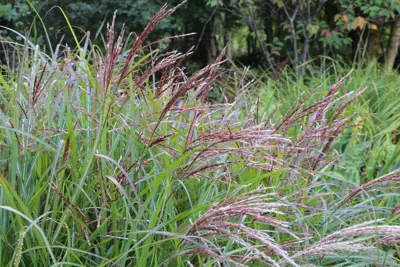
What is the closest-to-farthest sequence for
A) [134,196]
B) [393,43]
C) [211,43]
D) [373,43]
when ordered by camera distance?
1. [134,196]
2. [393,43]
3. [373,43]
4. [211,43]

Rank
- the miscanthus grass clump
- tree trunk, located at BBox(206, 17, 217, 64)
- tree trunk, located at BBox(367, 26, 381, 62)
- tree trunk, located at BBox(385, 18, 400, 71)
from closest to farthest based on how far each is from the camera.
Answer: the miscanthus grass clump, tree trunk, located at BBox(385, 18, 400, 71), tree trunk, located at BBox(367, 26, 381, 62), tree trunk, located at BBox(206, 17, 217, 64)

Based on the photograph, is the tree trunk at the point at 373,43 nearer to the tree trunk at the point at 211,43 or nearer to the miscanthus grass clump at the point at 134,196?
the tree trunk at the point at 211,43

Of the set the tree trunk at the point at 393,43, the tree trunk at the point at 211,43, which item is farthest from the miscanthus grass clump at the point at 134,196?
the tree trunk at the point at 211,43

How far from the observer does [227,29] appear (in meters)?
7.64

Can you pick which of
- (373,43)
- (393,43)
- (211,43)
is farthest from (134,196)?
(211,43)

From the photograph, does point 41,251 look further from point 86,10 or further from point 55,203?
point 86,10

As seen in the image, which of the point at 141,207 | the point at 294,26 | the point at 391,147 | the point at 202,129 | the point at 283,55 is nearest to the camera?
the point at 141,207

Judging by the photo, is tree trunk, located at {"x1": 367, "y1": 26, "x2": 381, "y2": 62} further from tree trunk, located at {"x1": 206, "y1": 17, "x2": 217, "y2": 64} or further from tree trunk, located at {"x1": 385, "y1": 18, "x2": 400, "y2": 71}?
tree trunk, located at {"x1": 206, "y1": 17, "x2": 217, "y2": 64}

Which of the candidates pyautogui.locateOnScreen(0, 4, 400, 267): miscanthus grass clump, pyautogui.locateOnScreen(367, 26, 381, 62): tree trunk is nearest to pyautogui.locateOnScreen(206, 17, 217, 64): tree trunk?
pyautogui.locateOnScreen(367, 26, 381, 62): tree trunk

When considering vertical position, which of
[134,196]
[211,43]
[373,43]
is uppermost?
[134,196]

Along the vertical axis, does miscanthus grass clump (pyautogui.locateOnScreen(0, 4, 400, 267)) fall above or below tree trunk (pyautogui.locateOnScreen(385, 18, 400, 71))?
above

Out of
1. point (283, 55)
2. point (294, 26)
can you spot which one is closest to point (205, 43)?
point (283, 55)

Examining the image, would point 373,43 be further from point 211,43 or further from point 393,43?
point 211,43

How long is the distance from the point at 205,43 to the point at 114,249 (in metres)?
6.76
